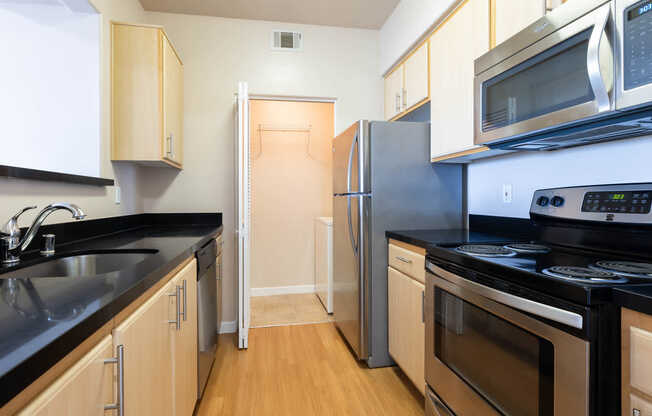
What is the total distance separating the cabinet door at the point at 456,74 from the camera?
1760 mm

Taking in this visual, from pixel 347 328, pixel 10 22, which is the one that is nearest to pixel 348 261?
pixel 347 328

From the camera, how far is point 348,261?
252 cm

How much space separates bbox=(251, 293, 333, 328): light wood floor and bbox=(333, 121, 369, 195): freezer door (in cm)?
131

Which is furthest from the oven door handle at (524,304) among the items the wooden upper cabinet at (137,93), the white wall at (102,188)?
the wooden upper cabinet at (137,93)

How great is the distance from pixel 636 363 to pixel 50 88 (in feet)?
8.27

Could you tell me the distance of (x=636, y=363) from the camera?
76 centimetres

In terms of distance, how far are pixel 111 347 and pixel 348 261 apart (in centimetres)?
186

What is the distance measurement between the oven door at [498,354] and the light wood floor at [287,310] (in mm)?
1729

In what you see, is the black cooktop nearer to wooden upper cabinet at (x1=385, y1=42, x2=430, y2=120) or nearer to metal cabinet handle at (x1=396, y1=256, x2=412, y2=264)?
metal cabinet handle at (x1=396, y1=256, x2=412, y2=264)

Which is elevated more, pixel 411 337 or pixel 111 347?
pixel 111 347

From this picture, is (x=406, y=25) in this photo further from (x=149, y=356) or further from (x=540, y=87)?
(x=149, y=356)

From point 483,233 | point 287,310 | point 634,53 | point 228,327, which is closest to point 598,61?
point 634,53

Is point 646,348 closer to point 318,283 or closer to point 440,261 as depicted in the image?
point 440,261

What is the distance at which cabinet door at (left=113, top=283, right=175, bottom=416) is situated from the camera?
2.80 feet
